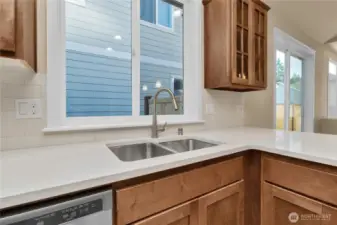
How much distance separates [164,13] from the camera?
6.25 feet

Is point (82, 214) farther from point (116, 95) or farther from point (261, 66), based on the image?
point (261, 66)

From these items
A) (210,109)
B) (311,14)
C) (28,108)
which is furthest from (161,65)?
(311,14)

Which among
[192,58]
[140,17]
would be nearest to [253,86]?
[192,58]

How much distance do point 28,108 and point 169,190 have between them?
881 millimetres

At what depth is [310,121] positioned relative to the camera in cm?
377

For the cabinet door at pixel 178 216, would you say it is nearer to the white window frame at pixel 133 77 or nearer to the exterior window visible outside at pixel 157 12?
the white window frame at pixel 133 77

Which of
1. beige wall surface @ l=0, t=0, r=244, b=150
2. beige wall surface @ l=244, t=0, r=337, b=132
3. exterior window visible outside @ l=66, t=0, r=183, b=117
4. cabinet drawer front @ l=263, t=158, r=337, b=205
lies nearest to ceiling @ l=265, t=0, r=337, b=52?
beige wall surface @ l=244, t=0, r=337, b=132

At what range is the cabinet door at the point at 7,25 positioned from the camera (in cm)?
68

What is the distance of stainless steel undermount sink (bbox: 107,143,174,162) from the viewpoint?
1269mm

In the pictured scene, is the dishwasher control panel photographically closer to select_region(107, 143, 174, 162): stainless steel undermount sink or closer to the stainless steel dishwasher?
the stainless steel dishwasher

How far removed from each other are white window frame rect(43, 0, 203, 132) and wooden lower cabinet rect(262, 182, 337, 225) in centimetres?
85

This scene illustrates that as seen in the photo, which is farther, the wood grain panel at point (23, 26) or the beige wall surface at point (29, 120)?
the beige wall surface at point (29, 120)

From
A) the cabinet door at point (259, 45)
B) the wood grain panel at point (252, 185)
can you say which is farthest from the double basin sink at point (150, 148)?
the cabinet door at point (259, 45)

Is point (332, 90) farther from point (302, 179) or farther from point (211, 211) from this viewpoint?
point (211, 211)
